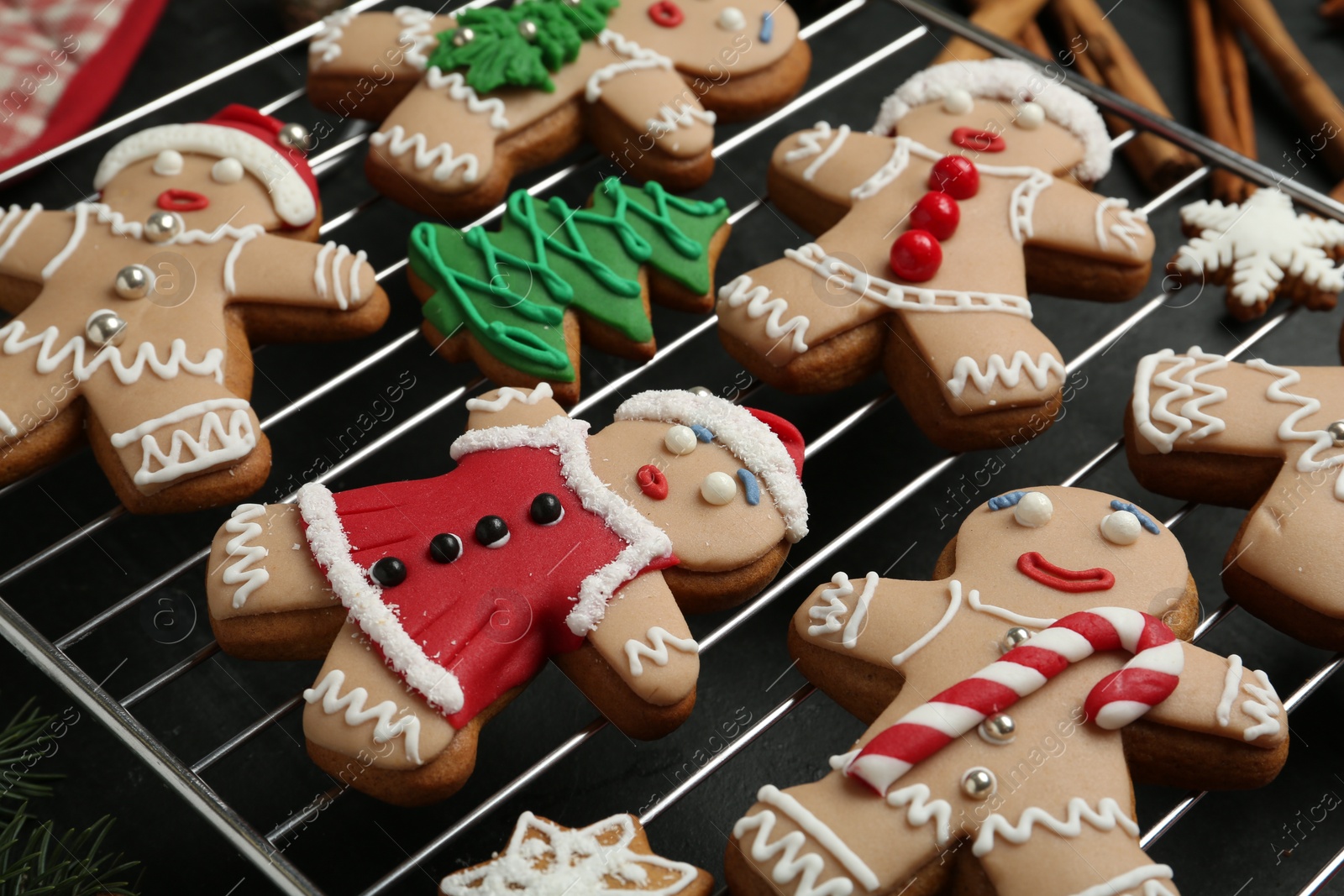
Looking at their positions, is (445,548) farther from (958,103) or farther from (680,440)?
(958,103)

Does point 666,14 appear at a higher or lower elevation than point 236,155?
lower

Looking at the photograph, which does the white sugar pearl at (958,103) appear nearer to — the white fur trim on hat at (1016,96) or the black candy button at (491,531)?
the white fur trim on hat at (1016,96)

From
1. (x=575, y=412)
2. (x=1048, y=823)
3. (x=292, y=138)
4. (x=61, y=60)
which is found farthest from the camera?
(x=61, y=60)

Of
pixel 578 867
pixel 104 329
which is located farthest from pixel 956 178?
pixel 104 329

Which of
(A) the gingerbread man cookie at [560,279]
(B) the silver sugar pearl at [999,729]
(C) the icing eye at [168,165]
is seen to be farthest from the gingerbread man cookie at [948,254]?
(C) the icing eye at [168,165]

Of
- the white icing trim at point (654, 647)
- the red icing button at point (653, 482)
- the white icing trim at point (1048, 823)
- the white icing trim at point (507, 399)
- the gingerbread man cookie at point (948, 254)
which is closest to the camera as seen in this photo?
the white icing trim at point (1048, 823)

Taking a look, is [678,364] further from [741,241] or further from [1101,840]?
[1101,840]

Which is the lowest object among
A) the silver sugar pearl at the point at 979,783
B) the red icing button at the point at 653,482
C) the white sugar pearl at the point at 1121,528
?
the white sugar pearl at the point at 1121,528
